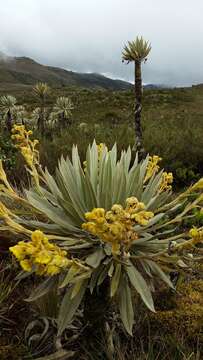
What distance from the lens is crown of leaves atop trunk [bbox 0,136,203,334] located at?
1.95 meters

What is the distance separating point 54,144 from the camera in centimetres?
819

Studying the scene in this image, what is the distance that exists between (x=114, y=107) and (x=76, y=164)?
34402mm

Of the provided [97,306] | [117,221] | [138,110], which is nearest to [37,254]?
[117,221]

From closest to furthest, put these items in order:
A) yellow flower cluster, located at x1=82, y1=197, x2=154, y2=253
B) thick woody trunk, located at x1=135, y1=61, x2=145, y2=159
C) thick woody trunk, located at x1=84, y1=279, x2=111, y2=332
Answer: yellow flower cluster, located at x1=82, y1=197, x2=154, y2=253 < thick woody trunk, located at x1=84, y1=279, x2=111, y2=332 < thick woody trunk, located at x1=135, y1=61, x2=145, y2=159

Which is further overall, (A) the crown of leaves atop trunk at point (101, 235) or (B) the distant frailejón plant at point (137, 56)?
(B) the distant frailejón plant at point (137, 56)

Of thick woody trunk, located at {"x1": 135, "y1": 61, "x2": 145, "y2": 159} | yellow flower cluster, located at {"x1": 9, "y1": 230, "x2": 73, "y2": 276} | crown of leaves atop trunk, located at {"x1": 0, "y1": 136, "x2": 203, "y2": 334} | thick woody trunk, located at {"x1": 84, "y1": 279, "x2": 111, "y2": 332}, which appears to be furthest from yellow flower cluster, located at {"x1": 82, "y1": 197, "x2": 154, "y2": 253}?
thick woody trunk, located at {"x1": 135, "y1": 61, "x2": 145, "y2": 159}

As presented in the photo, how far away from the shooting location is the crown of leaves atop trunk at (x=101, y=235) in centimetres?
195

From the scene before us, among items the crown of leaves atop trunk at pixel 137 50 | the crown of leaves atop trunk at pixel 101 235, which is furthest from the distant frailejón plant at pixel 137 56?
the crown of leaves atop trunk at pixel 101 235

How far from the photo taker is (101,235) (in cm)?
205

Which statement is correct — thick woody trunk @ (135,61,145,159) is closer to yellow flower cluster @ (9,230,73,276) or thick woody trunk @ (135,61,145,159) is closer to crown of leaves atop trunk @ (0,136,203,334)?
crown of leaves atop trunk @ (0,136,203,334)

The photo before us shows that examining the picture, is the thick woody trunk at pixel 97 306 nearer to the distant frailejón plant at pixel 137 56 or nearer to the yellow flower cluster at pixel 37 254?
the yellow flower cluster at pixel 37 254

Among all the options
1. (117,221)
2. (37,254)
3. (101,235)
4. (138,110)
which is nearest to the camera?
(37,254)

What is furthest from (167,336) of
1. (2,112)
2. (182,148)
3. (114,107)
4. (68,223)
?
(114,107)

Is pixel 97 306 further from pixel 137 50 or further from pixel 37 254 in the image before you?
pixel 137 50
